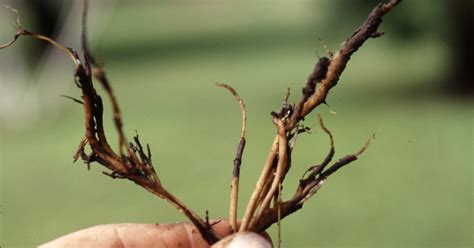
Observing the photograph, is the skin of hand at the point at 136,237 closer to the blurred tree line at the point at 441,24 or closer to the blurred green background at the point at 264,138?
the blurred green background at the point at 264,138

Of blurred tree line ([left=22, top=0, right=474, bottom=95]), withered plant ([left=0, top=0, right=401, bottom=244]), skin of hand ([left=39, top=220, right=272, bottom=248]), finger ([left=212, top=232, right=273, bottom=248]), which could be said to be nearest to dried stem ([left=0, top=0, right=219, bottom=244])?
withered plant ([left=0, top=0, right=401, bottom=244])

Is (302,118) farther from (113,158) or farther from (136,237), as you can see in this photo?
(136,237)

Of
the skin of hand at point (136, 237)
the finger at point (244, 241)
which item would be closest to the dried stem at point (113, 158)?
the finger at point (244, 241)

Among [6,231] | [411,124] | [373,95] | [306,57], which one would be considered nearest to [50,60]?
[306,57]

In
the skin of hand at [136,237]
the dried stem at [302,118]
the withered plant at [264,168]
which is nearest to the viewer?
the dried stem at [302,118]

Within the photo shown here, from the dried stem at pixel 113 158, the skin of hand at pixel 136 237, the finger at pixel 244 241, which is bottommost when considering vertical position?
the finger at pixel 244 241

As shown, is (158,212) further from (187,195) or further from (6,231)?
(6,231)

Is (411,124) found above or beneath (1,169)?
beneath

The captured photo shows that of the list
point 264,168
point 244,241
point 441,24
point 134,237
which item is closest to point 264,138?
point 441,24

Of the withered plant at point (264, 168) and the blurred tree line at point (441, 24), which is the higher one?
the blurred tree line at point (441, 24)
